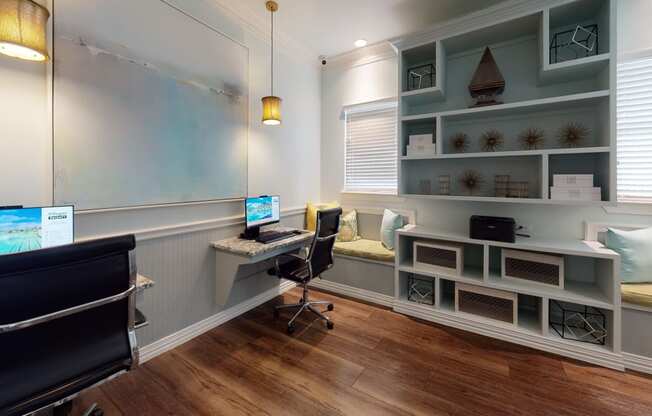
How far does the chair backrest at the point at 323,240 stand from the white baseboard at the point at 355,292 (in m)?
0.67

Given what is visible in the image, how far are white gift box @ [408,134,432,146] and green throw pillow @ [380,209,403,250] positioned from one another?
85 centimetres

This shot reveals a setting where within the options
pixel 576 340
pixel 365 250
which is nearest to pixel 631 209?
pixel 576 340

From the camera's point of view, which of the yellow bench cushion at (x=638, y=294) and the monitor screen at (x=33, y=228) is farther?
the yellow bench cushion at (x=638, y=294)

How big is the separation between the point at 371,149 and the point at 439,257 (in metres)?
1.65

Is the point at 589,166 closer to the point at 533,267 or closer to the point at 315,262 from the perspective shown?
the point at 533,267

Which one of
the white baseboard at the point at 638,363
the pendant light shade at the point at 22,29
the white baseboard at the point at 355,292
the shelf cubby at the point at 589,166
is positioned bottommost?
the white baseboard at the point at 638,363

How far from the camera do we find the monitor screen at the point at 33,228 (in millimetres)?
1227

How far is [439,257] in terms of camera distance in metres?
2.64

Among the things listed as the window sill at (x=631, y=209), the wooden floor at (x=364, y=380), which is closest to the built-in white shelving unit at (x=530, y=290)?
the wooden floor at (x=364, y=380)

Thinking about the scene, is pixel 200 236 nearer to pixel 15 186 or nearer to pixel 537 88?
pixel 15 186

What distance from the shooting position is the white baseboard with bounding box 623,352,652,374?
187cm

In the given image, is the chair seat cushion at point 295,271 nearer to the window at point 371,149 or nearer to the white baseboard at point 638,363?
the window at point 371,149

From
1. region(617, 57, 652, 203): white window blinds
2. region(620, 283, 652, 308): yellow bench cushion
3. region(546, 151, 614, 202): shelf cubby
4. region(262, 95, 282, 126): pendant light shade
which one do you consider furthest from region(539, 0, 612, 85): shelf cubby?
region(262, 95, 282, 126): pendant light shade

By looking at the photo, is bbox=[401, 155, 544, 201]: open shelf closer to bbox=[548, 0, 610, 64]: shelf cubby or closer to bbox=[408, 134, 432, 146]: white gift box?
bbox=[408, 134, 432, 146]: white gift box
